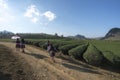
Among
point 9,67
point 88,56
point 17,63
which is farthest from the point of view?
point 88,56

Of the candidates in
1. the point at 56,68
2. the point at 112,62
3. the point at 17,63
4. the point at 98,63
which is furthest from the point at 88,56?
the point at 17,63

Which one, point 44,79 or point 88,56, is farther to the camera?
point 88,56

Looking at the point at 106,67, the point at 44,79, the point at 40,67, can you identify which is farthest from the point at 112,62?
the point at 44,79

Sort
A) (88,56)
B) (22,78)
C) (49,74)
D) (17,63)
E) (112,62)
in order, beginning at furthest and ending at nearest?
1. (88,56)
2. (112,62)
3. (17,63)
4. (49,74)
5. (22,78)

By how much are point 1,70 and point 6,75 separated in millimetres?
1406

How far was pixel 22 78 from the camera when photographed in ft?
46.7

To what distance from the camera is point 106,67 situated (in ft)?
69.7

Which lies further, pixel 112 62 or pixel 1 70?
pixel 112 62

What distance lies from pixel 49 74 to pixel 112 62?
753cm

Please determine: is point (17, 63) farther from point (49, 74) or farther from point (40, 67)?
point (49, 74)

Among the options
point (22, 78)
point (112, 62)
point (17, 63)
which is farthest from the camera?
point (112, 62)

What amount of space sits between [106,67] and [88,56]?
7.11 feet

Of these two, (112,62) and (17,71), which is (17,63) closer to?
(17,71)

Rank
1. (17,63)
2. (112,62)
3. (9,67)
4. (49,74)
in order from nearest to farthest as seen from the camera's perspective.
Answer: (49,74)
(9,67)
(17,63)
(112,62)
